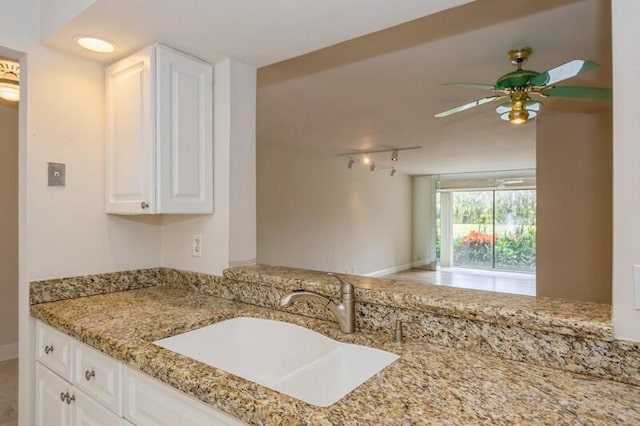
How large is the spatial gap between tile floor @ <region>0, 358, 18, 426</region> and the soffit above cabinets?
7.53ft

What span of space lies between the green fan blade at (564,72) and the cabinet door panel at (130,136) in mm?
1930

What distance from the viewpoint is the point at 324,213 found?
19.7ft

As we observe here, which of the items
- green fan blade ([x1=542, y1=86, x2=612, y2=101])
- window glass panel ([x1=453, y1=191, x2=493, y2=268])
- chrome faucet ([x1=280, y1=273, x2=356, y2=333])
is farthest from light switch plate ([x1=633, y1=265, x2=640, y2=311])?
window glass panel ([x1=453, y1=191, x2=493, y2=268])

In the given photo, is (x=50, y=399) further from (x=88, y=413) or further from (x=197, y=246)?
(x=197, y=246)

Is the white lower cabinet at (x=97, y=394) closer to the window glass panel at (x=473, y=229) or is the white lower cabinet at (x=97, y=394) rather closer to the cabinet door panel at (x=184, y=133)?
the cabinet door panel at (x=184, y=133)

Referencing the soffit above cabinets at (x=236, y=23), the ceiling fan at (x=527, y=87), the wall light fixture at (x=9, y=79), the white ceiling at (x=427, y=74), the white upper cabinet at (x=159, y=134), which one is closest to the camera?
the soffit above cabinets at (x=236, y=23)

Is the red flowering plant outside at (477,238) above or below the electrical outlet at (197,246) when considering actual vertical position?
below

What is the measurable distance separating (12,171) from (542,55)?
4177 mm

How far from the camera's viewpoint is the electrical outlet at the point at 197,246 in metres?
1.92

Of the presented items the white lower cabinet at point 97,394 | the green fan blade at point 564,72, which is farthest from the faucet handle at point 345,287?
the green fan blade at point 564,72

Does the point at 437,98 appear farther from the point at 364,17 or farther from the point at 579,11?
the point at 364,17

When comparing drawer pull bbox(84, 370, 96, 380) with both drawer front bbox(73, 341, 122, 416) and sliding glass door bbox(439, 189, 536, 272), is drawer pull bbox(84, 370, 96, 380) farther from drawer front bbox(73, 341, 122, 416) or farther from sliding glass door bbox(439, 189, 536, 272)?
sliding glass door bbox(439, 189, 536, 272)

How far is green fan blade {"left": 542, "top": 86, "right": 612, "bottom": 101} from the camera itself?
2.04m

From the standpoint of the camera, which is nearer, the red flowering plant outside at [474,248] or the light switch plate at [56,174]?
the light switch plate at [56,174]
